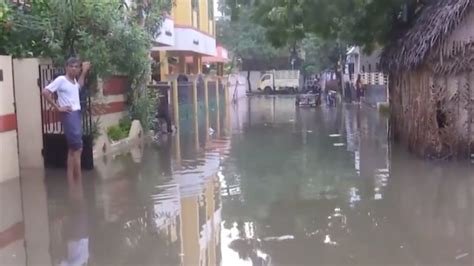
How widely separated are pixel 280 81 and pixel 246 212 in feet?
181

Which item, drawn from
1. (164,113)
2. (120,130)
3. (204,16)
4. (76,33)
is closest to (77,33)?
(76,33)

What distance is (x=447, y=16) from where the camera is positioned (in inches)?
435

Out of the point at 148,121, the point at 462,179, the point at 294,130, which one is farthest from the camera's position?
the point at 294,130

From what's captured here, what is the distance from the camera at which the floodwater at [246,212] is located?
629cm

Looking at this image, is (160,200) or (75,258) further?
(160,200)

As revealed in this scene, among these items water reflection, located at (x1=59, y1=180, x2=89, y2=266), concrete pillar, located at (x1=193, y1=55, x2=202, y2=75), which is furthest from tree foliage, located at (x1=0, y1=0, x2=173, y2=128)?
concrete pillar, located at (x1=193, y1=55, x2=202, y2=75)

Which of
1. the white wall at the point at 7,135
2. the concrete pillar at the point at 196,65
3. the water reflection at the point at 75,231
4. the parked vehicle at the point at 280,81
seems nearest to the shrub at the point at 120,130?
the white wall at the point at 7,135

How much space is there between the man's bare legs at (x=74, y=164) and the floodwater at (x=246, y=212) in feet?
0.54

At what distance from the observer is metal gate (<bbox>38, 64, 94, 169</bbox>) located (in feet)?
36.7

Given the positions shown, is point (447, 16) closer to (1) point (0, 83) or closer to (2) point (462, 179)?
(2) point (462, 179)

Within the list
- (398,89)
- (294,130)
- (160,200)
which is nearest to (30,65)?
(160,200)

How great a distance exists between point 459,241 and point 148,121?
35.4 feet

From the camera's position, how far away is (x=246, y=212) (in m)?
8.00

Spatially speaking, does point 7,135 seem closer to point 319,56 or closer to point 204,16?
point 204,16
